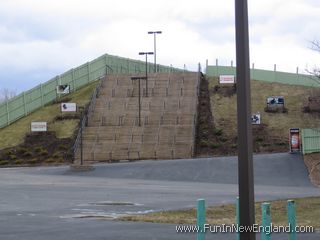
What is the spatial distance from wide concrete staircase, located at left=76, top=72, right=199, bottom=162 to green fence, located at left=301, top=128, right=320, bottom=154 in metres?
10.8

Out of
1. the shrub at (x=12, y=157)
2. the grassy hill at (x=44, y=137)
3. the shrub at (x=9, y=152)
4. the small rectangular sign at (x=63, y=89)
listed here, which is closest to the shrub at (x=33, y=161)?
the grassy hill at (x=44, y=137)

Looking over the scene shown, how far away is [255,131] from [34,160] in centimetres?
1883

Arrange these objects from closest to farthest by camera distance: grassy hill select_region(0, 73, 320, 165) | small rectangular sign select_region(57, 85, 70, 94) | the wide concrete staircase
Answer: the wide concrete staircase < grassy hill select_region(0, 73, 320, 165) < small rectangular sign select_region(57, 85, 70, 94)

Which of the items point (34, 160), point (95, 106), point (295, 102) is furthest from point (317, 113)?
point (34, 160)

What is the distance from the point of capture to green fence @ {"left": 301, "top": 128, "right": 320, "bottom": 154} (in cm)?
4299

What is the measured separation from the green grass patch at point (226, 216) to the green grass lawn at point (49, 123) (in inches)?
1579

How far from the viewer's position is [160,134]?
55219 mm

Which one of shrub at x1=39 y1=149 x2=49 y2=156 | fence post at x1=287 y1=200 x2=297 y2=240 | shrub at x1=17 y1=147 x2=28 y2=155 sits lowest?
fence post at x1=287 y1=200 x2=297 y2=240

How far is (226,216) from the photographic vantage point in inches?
646

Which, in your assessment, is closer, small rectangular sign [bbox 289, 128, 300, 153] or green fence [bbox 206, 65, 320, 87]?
small rectangular sign [bbox 289, 128, 300, 153]

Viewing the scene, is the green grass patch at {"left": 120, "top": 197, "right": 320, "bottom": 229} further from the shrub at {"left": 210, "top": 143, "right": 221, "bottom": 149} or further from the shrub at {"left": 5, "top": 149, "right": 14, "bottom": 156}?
the shrub at {"left": 5, "top": 149, "right": 14, "bottom": 156}

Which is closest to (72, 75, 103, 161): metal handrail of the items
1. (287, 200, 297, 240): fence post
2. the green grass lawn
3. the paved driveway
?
the green grass lawn

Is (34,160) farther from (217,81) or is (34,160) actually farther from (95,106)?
(217,81)

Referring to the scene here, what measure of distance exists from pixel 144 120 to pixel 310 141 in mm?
18762
